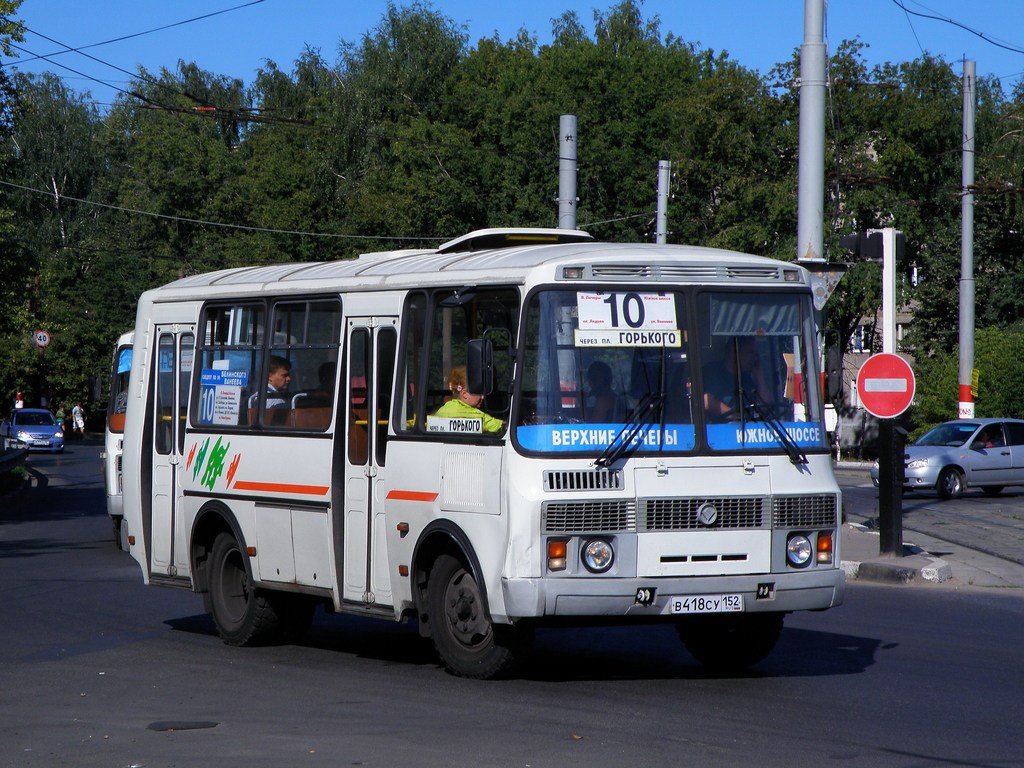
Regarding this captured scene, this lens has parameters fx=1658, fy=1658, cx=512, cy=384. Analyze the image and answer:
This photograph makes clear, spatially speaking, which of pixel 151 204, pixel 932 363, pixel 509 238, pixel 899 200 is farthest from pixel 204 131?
pixel 509 238

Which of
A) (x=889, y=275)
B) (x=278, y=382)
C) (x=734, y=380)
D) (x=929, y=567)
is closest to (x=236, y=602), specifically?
(x=278, y=382)

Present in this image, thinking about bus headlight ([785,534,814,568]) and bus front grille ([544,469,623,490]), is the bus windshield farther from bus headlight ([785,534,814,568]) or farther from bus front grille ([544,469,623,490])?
bus headlight ([785,534,814,568])

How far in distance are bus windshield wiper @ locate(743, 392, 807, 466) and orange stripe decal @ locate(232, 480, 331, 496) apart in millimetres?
2912

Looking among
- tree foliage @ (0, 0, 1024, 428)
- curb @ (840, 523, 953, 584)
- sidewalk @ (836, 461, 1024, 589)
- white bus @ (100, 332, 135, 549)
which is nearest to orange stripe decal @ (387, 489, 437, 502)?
sidewalk @ (836, 461, 1024, 589)

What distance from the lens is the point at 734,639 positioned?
10398 mm

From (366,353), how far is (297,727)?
3243 mm

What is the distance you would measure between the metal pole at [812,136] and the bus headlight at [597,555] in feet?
31.5

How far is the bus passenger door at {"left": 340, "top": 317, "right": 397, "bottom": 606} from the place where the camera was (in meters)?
10.5

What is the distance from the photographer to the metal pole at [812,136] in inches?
723

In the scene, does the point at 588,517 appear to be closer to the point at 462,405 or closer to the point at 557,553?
the point at 557,553

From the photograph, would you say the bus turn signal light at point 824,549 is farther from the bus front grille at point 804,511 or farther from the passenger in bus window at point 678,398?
the passenger in bus window at point 678,398

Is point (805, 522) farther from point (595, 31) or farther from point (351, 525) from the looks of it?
point (595, 31)

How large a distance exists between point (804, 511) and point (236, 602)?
4.50 m

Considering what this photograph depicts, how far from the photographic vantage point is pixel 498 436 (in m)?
9.50
